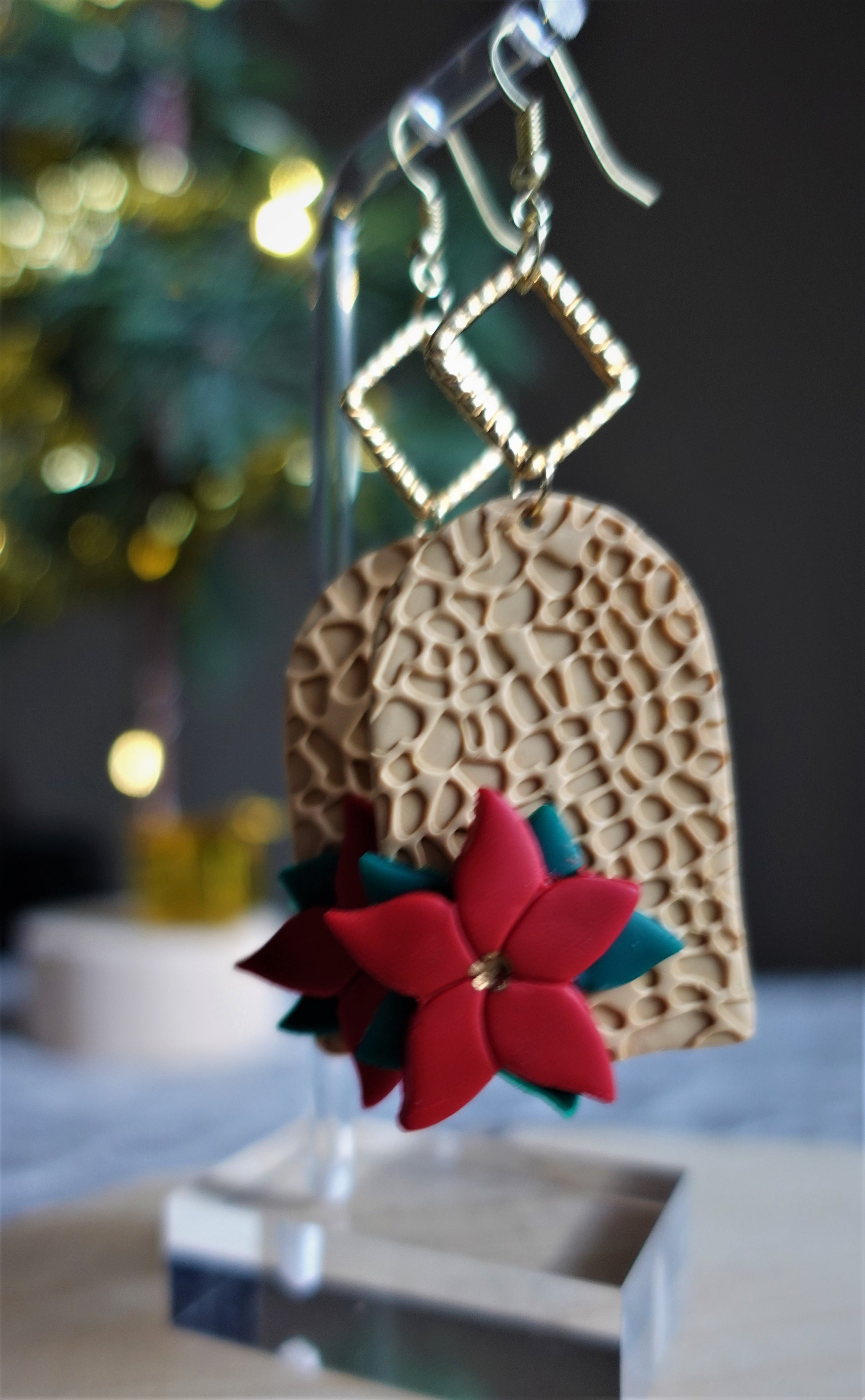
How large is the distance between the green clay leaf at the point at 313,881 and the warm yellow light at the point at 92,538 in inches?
38.2

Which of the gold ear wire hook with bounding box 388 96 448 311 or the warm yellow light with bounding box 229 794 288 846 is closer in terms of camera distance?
the gold ear wire hook with bounding box 388 96 448 311

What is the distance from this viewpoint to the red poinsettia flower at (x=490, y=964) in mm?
335

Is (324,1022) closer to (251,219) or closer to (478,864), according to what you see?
(478,864)

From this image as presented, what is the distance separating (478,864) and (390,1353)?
0.64 ft

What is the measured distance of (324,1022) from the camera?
40 centimetres

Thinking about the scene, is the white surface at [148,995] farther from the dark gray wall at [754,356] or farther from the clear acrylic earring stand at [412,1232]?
the clear acrylic earring stand at [412,1232]

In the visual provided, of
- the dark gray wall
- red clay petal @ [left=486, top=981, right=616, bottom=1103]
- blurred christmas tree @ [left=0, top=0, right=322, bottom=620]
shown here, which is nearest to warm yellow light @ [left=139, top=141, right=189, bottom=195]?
blurred christmas tree @ [left=0, top=0, right=322, bottom=620]

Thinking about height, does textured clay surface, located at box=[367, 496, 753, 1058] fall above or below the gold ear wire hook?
below

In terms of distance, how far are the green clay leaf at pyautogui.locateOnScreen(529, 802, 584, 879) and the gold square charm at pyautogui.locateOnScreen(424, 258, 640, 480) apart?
4.3 inches

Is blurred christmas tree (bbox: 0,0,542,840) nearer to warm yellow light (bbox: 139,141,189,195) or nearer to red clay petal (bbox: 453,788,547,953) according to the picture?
warm yellow light (bbox: 139,141,189,195)

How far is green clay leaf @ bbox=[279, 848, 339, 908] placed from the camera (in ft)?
1.30

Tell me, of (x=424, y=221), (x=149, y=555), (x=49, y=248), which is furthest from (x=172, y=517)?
(x=424, y=221)

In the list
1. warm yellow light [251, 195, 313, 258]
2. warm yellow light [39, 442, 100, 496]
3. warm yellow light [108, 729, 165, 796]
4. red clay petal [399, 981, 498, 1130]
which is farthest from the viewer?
warm yellow light [108, 729, 165, 796]

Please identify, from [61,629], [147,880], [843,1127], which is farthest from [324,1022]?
[61,629]
